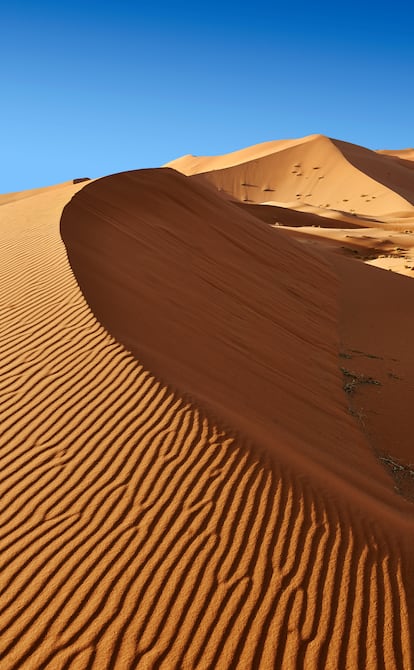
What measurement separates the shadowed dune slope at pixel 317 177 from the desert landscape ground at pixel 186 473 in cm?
4195

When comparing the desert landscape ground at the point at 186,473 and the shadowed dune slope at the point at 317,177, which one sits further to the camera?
the shadowed dune slope at the point at 317,177

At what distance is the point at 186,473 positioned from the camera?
4.24 meters

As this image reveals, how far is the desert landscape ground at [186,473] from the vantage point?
3.21m

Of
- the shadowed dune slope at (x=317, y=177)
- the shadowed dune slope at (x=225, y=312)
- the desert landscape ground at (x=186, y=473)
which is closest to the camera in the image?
the desert landscape ground at (x=186, y=473)

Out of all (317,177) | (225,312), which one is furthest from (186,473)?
(317,177)

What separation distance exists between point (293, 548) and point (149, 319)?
12.1ft

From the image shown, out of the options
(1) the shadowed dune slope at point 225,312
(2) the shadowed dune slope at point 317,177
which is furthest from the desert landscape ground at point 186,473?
(2) the shadowed dune slope at point 317,177

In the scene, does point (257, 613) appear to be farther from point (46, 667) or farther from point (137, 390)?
point (137, 390)

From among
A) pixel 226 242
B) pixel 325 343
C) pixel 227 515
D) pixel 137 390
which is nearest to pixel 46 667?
pixel 227 515

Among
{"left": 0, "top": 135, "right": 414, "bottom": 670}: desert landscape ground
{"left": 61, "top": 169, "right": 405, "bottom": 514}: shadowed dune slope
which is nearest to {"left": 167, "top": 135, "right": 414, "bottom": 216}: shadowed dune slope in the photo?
{"left": 61, "top": 169, "right": 405, "bottom": 514}: shadowed dune slope

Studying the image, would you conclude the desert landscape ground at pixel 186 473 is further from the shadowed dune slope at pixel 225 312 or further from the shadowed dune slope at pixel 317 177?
the shadowed dune slope at pixel 317 177

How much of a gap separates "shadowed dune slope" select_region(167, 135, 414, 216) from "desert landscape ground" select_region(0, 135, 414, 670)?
1652 inches

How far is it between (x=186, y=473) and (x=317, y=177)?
181ft

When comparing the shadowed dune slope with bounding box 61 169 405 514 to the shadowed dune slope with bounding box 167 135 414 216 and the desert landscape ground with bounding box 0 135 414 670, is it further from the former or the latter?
the shadowed dune slope with bounding box 167 135 414 216
